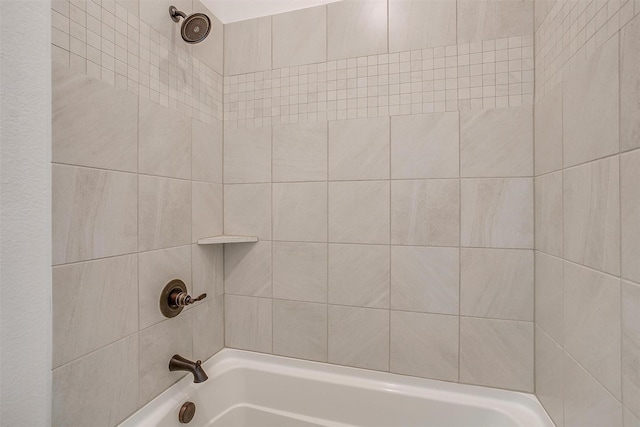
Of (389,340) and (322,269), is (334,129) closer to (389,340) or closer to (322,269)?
(322,269)

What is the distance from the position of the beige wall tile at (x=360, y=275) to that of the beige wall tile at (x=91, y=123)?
85cm

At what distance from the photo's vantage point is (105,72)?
0.90m

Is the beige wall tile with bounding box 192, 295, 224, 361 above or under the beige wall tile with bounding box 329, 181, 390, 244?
under

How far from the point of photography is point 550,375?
971 mm

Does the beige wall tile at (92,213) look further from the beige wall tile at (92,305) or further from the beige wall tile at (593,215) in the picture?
the beige wall tile at (593,215)

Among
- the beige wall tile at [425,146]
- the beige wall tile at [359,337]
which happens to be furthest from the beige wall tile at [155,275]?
the beige wall tile at [425,146]

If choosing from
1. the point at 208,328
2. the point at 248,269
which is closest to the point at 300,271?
the point at 248,269

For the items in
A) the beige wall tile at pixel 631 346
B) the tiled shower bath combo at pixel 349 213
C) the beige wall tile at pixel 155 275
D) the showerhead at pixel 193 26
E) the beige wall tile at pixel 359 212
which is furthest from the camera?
the beige wall tile at pixel 359 212

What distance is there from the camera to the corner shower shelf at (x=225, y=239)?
1.30 metres

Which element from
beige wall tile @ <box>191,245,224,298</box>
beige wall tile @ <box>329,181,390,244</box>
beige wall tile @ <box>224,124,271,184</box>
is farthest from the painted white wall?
beige wall tile @ <box>329,181,390,244</box>

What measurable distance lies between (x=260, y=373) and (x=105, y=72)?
4.24 feet

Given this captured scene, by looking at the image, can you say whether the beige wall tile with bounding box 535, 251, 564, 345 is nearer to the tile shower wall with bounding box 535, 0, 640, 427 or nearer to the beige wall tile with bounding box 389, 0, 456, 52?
the tile shower wall with bounding box 535, 0, 640, 427

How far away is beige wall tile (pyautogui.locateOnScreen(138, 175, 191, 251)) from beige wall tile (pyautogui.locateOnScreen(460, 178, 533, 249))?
1.10 metres

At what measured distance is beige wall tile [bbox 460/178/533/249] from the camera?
1.12 meters
